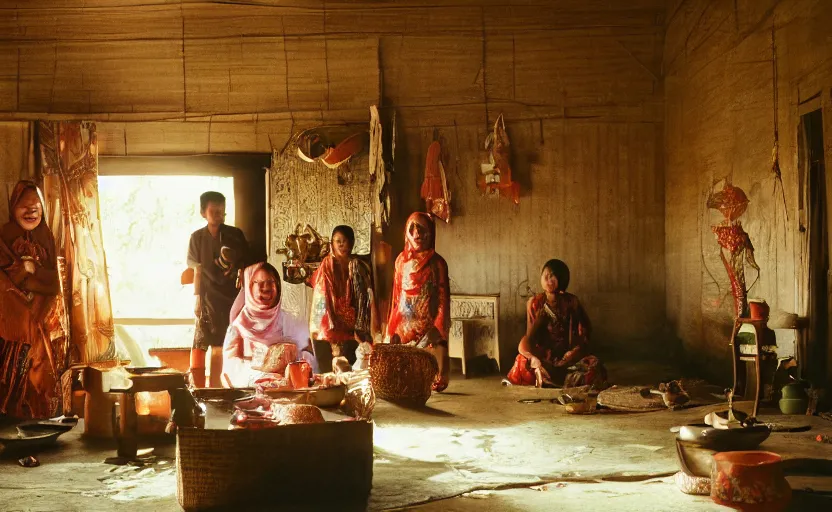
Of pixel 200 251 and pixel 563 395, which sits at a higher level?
pixel 200 251

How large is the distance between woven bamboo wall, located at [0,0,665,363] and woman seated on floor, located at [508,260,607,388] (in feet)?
4.63

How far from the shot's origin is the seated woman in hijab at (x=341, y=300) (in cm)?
848

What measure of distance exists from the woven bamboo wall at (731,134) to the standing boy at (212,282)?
4.88m

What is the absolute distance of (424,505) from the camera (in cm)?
459

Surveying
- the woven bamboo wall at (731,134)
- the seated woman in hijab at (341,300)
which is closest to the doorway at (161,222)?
the seated woman in hijab at (341,300)

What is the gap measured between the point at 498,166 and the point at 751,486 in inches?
264

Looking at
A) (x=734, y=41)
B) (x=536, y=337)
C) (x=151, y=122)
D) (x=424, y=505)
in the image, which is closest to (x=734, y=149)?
(x=734, y=41)

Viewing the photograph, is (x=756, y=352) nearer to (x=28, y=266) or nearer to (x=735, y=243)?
(x=735, y=243)

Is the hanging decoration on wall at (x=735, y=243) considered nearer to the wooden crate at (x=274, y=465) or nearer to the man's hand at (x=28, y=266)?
the wooden crate at (x=274, y=465)

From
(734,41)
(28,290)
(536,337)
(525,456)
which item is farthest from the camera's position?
(536,337)

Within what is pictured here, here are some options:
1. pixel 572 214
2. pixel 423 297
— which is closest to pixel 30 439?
pixel 423 297

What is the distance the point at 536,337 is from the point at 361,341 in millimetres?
1841

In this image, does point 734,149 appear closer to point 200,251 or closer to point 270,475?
point 200,251

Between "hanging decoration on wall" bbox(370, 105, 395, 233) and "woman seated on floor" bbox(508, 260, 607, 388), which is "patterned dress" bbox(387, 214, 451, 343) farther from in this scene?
"hanging decoration on wall" bbox(370, 105, 395, 233)
